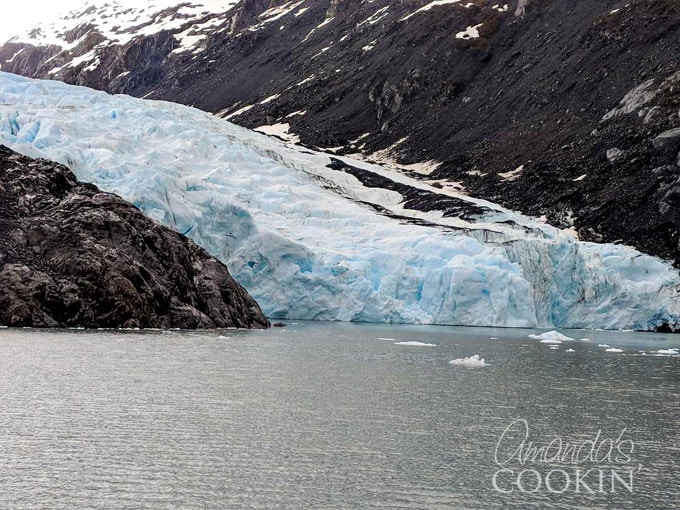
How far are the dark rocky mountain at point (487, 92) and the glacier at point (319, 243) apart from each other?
10.5m

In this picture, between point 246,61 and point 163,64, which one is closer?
point 246,61

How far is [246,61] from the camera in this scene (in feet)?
387

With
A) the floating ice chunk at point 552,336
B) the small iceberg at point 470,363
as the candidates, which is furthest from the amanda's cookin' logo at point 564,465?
the floating ice chunk at point 552,336

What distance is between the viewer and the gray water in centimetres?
756

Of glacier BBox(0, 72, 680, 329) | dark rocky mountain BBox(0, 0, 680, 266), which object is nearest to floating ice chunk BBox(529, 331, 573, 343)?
glacier BBox(0, 72, 680, 329)

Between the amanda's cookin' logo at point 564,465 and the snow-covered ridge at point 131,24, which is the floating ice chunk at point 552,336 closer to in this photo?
the amanda's cookin' logo at point 564,465

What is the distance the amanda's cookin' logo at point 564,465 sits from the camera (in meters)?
8.09

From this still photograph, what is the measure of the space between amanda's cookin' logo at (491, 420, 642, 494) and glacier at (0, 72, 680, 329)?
2418 cm

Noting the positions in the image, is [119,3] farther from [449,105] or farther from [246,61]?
[449,105]

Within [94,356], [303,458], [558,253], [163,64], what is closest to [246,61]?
[163,64]

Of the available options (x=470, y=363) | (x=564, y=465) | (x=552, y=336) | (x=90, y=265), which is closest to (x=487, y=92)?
(x=552, y=336)

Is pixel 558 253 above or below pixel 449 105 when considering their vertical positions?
below

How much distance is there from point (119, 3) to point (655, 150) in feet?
510

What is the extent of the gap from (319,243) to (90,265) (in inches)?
616
